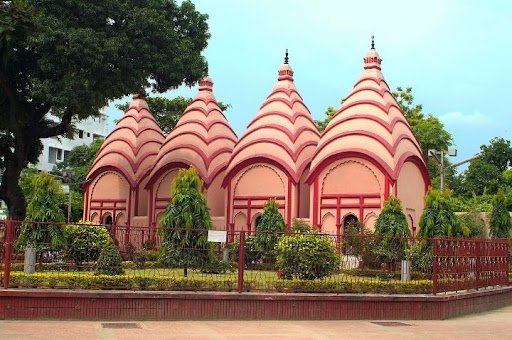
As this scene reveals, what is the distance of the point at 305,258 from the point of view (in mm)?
12492

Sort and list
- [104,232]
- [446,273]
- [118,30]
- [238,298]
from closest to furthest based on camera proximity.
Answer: [238,298] < [446,273] < [104,232] < [118,30]

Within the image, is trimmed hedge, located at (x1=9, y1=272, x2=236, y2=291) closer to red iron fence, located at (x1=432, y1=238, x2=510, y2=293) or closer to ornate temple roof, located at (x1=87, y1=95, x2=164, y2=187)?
red iron fence, located at (x1=432, y1=238, x2=510, y2=293)

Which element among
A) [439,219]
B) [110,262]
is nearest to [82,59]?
[110,262]

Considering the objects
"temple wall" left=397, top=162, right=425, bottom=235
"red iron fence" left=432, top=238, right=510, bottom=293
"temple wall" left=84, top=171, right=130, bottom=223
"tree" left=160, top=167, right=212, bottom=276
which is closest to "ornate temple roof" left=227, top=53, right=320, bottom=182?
"temple wall" left=397, top=162, right=425, bottom=235

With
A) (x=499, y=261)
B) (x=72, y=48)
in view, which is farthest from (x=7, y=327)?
(x=72, y=48)

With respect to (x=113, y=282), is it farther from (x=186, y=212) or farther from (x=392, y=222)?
(x=392, y=222)

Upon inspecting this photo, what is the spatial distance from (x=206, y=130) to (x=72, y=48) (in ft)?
35.2

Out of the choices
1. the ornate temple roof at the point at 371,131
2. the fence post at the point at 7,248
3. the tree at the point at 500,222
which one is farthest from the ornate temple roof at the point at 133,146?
the fence post at the point at 7,248

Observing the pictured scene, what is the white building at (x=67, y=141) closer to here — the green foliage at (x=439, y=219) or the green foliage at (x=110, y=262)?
the green foliage at (x=439, y=219)

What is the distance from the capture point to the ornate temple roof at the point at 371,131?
24.3m

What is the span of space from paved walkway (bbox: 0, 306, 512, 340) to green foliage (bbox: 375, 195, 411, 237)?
283 inches

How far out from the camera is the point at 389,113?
25.3 meters

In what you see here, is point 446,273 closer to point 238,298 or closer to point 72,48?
point 238,298

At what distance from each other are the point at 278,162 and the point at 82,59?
373 inches
